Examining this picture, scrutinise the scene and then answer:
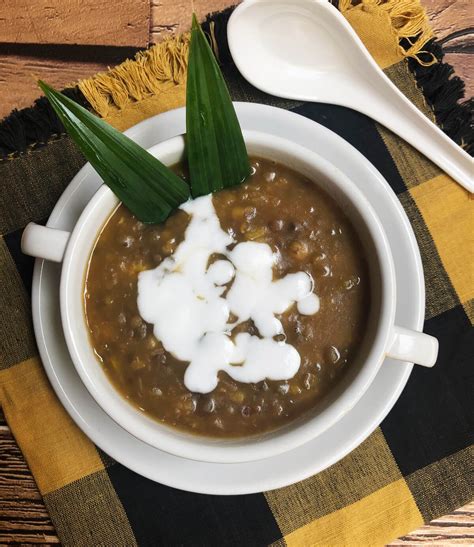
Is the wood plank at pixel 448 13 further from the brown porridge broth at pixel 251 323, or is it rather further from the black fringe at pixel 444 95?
the brown porridge broth at pixel 251 323

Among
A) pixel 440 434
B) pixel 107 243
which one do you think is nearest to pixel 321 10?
pixel 107 243

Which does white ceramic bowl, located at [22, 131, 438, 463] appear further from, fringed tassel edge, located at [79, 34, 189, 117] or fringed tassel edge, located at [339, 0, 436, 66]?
fringed tassel edge, located at [339, 0, 436, 66]

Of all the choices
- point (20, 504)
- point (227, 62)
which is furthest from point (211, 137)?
point (20, 504)

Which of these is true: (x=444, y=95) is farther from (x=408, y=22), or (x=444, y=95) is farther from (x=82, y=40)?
(x=82, y=40)

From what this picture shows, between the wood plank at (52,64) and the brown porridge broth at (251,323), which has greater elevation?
the wood plank at (52,64)

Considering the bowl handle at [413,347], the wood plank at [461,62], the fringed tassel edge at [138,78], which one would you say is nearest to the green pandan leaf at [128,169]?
the fringed tassel edge at [138,78]

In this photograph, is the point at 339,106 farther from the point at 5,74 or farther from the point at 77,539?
the point at 77,539

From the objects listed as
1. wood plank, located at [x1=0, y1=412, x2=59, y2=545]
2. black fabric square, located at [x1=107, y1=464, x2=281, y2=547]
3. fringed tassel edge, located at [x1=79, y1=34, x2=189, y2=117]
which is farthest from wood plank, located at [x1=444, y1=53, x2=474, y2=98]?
wood plank, located at [x1=0, y1=412, x2=59, y2=545]
